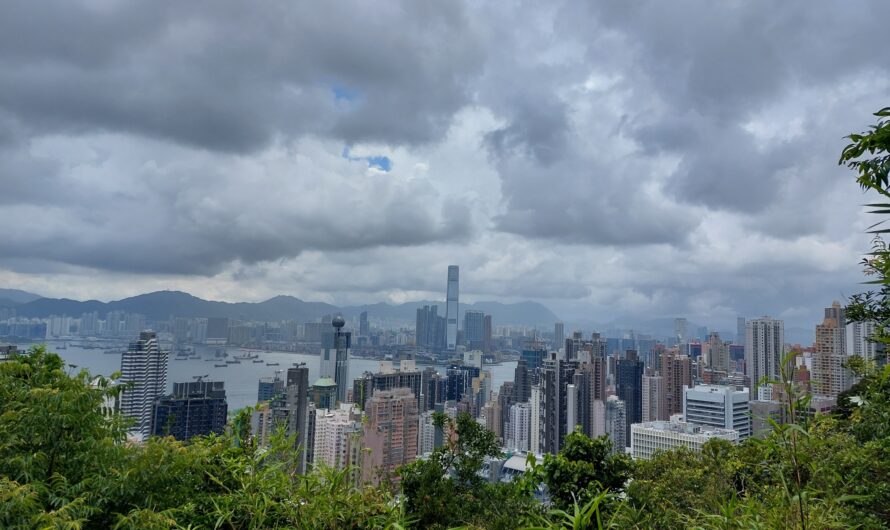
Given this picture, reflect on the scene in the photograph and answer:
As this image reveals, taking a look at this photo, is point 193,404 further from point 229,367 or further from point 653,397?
point 653,397

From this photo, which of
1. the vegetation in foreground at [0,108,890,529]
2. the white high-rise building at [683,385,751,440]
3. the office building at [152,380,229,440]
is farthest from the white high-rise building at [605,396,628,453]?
the vegetation in foreground at [0,108,890,529]

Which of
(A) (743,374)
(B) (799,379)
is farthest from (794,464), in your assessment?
(A) (743,374)

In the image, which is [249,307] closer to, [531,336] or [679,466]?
[679,466]

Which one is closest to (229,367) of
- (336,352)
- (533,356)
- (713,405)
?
(336,352)

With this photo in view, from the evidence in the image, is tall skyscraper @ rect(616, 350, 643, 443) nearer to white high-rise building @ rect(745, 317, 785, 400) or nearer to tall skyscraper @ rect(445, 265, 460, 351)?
white high-rise building @ rect(745, 317, 785, 400)

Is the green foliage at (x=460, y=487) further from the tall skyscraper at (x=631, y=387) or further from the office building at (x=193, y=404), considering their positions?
the tall skyscraper at (x=631, y=387)

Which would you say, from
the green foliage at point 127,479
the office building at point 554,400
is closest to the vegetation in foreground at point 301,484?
the green foliage at point 127,479

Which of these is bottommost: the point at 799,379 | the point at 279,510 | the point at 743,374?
the point at 743,374
